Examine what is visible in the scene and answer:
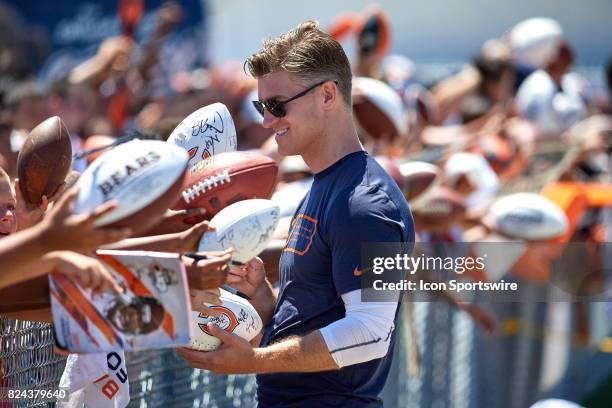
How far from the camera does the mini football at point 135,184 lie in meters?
2.43

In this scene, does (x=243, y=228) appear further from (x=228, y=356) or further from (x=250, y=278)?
(x=250, y=278)

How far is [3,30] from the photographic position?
10.3 m

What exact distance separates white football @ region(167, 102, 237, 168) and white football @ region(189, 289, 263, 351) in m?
0.54

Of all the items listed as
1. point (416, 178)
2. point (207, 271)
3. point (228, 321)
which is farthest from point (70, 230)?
point (416, 178)

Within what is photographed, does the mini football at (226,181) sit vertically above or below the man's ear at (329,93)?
below

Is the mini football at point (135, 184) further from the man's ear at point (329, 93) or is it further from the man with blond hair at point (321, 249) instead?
the man's ear at point (329, 93)

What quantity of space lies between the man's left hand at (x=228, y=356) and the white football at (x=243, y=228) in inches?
9.7

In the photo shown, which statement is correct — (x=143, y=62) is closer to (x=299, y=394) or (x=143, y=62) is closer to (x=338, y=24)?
(x=338, y=24)

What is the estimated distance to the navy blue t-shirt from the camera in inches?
119

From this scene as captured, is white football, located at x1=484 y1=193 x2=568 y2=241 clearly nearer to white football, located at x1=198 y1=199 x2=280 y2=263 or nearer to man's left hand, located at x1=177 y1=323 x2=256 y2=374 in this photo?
white football, located at x1=198 y1=199 x2=280 y2=263

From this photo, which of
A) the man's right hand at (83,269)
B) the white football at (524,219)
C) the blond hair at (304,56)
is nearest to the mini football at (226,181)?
the blond hair at (304,56)

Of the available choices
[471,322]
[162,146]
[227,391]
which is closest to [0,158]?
[227,391]

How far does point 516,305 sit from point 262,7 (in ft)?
24.9

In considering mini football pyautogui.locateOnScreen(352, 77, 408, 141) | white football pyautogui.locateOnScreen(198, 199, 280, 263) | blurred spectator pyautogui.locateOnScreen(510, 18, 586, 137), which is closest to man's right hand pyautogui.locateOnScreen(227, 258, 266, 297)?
white football pyautogui.locateOnScreen(198, 199, 280, 263)
